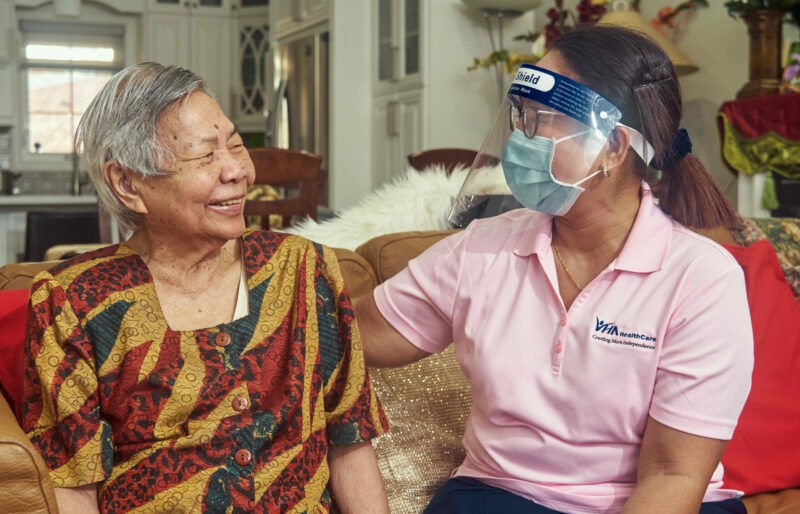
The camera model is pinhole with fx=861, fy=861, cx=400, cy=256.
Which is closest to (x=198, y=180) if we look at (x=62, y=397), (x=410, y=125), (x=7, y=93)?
(x=62, y=397)

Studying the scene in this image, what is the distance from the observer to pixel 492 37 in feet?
16.9

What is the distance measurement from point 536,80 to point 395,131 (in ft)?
13.6

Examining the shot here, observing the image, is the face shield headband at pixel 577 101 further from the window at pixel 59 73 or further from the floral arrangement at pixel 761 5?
the window at pixel 59 73

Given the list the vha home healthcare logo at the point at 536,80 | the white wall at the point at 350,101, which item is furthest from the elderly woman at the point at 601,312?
the white wall at the point at 350,101

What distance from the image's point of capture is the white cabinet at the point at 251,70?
7820 millimetres

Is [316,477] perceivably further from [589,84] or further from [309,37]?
[309,37]

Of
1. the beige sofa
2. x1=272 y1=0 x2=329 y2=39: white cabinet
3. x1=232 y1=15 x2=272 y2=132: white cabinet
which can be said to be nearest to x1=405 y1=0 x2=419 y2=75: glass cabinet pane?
x1=272 y1=0 x2=329 y2=39: white cabinet

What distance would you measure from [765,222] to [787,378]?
61cm

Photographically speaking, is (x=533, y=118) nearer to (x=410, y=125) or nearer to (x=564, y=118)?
(x=564, y=118)

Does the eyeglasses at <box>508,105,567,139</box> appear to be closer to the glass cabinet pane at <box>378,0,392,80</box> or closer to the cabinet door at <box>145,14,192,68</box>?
the glass cabinet pane at <box>378,0,392,80</box>

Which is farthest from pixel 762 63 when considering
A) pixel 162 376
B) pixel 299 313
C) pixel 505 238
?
pixel 162 376

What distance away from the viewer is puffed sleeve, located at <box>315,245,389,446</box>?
125 cm

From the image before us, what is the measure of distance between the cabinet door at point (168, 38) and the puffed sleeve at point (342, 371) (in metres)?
6.73

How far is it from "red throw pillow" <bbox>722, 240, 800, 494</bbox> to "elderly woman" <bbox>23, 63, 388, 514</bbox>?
688 millimetres
